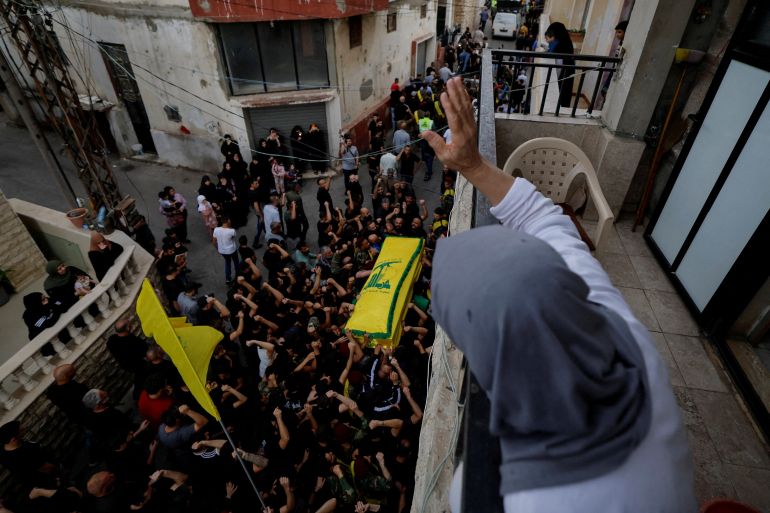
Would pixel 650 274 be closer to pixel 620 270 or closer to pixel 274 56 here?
pixel 620 270

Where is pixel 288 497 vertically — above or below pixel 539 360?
below

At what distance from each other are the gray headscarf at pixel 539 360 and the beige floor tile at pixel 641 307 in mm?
3544

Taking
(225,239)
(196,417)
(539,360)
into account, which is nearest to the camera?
(539,360)

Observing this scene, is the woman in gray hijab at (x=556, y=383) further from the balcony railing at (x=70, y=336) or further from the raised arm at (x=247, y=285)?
the balcony railing at (x=70, y=336)

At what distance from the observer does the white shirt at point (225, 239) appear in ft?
27.1

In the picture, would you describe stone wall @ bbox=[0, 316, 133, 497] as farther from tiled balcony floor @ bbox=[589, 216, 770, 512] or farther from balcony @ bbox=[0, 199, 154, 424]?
tiled balcony floor @ bbox=[589, 216, 770, 512]

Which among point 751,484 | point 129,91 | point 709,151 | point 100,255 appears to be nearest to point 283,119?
point 129,91

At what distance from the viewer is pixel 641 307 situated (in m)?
4.18

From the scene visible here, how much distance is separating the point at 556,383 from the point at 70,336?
7.76 m

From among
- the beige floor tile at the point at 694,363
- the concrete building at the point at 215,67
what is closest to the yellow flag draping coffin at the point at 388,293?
the beige floor tile at the point at 694,363

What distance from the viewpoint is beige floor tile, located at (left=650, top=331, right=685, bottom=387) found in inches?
136

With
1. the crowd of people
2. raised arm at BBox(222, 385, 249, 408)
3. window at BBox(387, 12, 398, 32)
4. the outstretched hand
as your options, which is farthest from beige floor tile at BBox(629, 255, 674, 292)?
window at BBox(387, 12, 398, 32)

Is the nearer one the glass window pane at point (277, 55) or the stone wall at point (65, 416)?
the stone wall at point (65, 416)

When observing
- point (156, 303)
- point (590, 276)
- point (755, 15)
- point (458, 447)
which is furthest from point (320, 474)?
point (755, 15)
